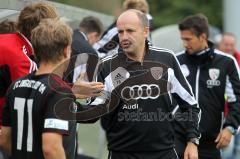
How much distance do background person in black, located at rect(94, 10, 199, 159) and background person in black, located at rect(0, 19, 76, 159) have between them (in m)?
1.24

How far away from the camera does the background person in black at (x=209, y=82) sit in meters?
8.67

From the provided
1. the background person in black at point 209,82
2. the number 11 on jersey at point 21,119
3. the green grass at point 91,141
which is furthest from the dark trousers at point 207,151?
the green grass at point 91,141

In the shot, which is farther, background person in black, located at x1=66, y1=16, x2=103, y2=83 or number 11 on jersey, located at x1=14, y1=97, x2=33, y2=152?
background person in black, located at x1=66, y1=16, x2=103, y2=83

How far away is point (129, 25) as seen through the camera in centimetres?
691

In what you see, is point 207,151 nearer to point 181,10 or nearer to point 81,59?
point 81,59

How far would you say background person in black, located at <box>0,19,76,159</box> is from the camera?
209 inches

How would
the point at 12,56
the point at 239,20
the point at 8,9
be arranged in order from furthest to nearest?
the point at 239,20 → the point at 8,9 → the point at 12,56

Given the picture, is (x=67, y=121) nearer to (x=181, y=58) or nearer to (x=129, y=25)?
(x=129, y=25)

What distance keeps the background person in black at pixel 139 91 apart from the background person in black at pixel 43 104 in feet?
4.08

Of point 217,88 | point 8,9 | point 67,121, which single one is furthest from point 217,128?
point 67,121

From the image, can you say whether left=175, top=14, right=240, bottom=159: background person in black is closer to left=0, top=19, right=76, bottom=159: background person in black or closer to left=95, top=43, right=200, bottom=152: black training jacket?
left=95, top=43, right=200, bottom=152: black training jacket

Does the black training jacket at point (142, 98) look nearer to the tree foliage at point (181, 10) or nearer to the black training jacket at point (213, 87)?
the black training jacket at point (213, 87)

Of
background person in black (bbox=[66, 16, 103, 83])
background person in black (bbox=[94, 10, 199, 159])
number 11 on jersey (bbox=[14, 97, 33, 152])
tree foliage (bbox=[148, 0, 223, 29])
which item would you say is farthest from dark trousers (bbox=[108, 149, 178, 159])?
tree foliage (bbox=[148, 0, 223, 29])

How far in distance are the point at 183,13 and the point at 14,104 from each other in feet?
94.9
